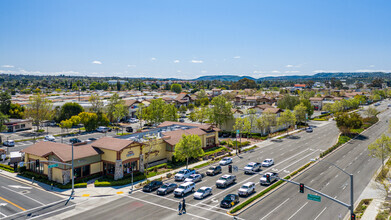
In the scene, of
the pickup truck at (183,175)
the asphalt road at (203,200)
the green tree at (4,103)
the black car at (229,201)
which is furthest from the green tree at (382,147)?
the green tree at (4,103)

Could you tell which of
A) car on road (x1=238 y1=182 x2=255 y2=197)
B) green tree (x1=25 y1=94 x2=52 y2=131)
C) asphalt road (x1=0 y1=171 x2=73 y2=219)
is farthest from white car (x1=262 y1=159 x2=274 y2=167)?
green tree (x1=25 y1=94 x2=52 y2=131)

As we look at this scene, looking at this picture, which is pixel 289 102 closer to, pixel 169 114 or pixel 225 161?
pixel 169 114

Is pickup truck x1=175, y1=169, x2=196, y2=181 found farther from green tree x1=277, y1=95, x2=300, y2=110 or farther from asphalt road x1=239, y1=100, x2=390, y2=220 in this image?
green tree x1=277, y1=95, x2=300, y2=110

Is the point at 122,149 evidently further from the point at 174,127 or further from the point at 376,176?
the point at 376,176

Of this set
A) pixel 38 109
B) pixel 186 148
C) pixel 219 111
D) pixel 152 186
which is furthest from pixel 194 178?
pixel 38 109

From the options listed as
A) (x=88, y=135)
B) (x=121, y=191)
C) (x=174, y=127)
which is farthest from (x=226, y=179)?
(x=88, y=135)

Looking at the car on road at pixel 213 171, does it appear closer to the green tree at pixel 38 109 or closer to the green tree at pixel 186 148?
the green tree at pixel 186 148
